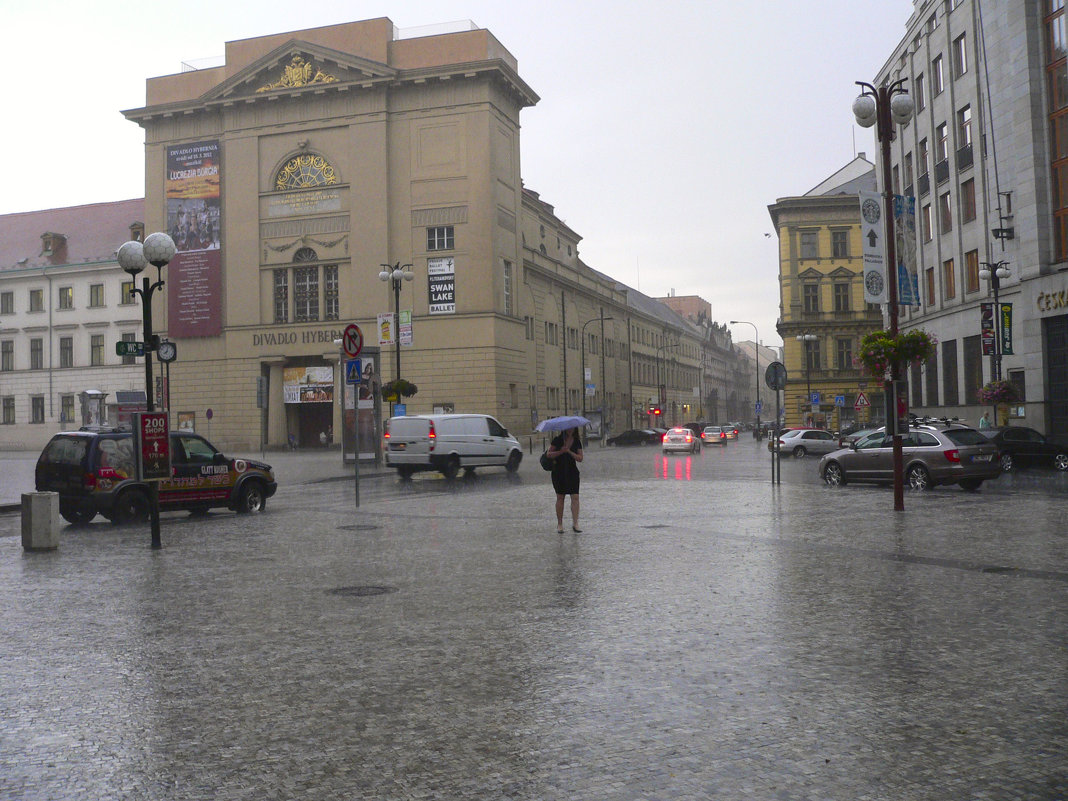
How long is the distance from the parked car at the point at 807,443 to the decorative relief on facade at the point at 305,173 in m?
31.1

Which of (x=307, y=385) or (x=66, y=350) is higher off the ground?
(x=66, y=350)

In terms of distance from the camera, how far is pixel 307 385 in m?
62.2

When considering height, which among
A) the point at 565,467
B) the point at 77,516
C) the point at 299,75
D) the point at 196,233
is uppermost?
the point at 299,75

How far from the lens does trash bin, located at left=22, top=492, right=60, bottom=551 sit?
536 inches

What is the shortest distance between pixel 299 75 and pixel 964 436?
48934 millimetres

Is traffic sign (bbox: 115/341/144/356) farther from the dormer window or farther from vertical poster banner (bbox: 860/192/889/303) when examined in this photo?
the dormer window

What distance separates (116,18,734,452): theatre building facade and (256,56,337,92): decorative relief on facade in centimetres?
8

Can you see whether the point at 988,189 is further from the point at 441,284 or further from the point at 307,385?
the point at 307,385

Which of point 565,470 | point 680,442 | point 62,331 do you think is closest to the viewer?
point 565,470

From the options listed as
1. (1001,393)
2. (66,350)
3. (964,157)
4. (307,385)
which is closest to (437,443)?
(1001,393)

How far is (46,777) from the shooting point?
4656 mm

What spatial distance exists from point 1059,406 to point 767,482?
1432 centimetres

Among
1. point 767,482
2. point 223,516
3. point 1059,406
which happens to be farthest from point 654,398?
point 223,516

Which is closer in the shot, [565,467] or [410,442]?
[565,467]
